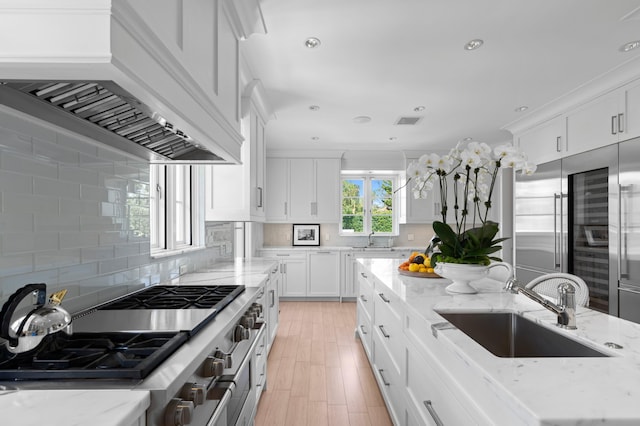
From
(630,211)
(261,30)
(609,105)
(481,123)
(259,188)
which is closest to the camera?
(261,30)

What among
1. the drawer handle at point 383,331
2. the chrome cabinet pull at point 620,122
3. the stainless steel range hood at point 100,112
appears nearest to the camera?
the stainless steel range hood at point 100,112

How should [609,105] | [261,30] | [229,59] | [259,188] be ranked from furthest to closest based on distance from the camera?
[259,188]
[609,105]
[261,30]
[229,59]

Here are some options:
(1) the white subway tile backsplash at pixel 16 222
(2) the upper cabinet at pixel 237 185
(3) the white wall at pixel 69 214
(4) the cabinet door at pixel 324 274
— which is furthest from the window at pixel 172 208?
(4) the cabinet door at pixel 324 274

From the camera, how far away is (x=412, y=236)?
6.29 meters

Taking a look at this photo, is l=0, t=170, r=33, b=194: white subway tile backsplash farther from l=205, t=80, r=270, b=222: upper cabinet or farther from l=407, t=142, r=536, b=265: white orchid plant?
l=205, t=80, r=270, b=222: upper cabinet

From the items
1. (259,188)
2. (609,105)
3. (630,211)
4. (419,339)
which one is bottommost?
(419,339)

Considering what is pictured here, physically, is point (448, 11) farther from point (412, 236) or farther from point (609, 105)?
point (412, 236)

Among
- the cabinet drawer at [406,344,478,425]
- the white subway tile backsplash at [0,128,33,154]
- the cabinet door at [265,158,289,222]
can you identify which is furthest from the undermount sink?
the cabinet door at [265,158,289,222]

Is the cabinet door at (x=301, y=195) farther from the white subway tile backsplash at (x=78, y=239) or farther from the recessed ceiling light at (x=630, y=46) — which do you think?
the white subway tile backsplash at (x=78, y=239)

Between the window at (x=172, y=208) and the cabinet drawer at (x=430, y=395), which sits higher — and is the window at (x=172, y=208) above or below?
above

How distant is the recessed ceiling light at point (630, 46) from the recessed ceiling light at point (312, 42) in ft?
7.12

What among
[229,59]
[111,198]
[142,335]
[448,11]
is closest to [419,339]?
[142,335]

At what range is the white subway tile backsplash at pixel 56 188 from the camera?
3.76 ft

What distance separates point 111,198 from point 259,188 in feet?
6.26
